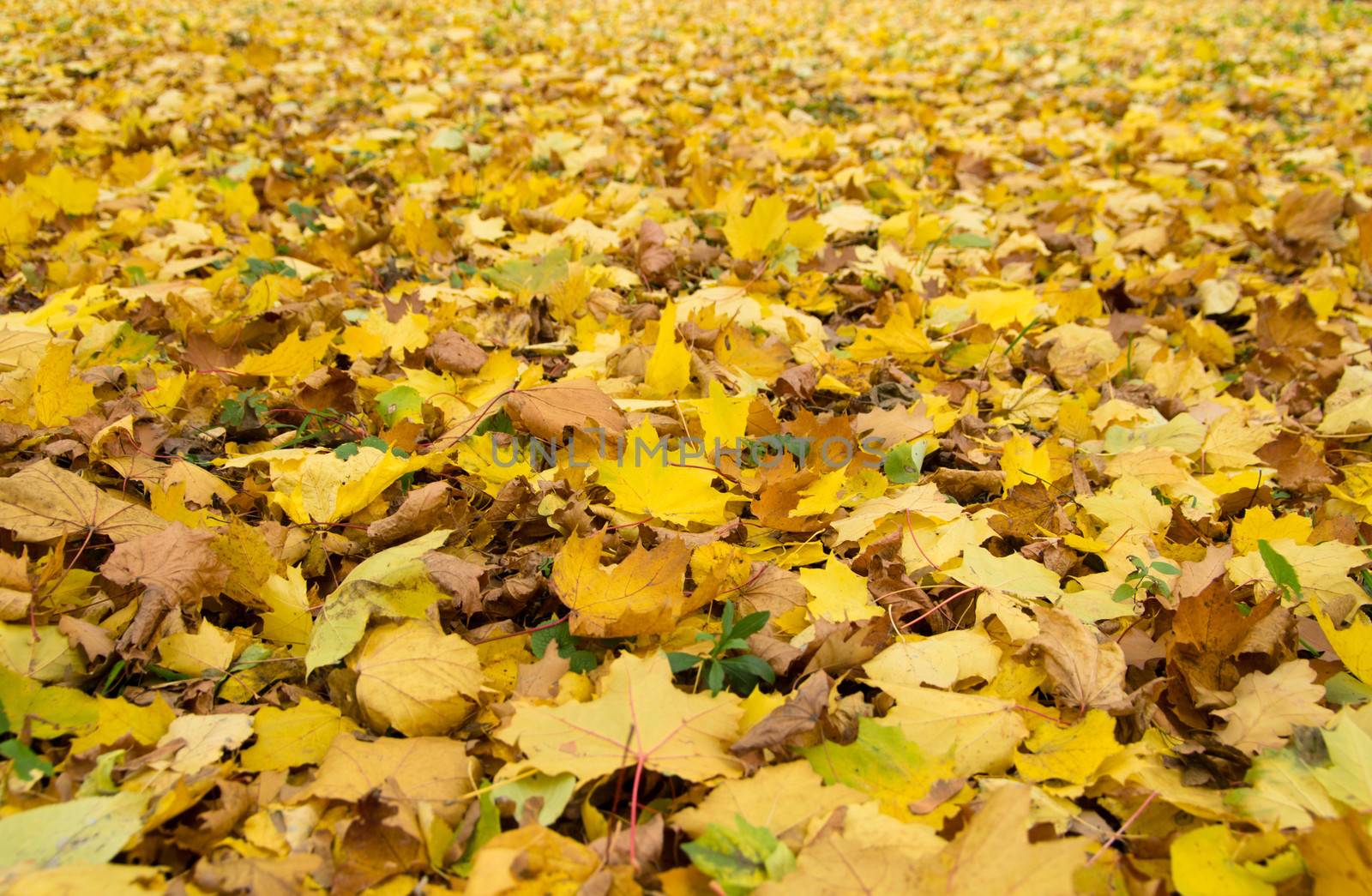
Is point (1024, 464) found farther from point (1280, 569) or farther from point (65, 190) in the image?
point (65, 190)

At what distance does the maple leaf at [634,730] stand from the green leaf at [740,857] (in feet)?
0.25

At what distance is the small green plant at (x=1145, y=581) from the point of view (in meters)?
1.33

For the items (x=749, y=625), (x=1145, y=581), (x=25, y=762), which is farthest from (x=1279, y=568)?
(x=25, y=762)

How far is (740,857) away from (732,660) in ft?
0.97

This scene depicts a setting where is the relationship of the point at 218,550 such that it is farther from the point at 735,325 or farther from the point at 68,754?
the point at 735,325

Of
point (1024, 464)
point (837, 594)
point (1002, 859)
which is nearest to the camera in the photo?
point (1002, 859)

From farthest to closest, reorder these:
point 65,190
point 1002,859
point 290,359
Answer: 1. point 65,190
2. point 290,359
3. point 1002,859

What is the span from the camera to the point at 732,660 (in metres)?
1.17

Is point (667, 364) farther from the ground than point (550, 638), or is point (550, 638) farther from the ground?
point (667, 364)

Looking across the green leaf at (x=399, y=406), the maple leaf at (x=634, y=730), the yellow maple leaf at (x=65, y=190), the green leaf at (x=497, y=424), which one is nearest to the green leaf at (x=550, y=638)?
the maple leaf at (x=634, y=730)

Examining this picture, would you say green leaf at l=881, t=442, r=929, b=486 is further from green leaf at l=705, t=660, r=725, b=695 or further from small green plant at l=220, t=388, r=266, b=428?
small green plant at l=220, t=388, r=266, b=428

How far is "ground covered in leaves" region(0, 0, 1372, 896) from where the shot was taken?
0.98 meters

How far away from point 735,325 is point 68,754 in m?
1.53

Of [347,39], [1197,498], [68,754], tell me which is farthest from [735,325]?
[347,39]
